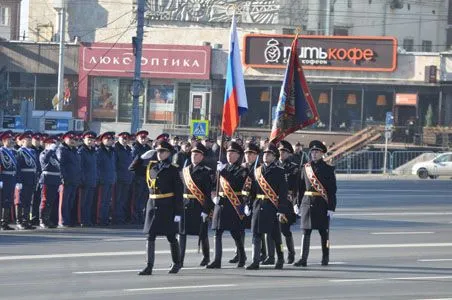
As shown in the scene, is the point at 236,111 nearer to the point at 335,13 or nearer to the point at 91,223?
the point at 91,223

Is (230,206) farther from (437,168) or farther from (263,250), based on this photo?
(437,168)

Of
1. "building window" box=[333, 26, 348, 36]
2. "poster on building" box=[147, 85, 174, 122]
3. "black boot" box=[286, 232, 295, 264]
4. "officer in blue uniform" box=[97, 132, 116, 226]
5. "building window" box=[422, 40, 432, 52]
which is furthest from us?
"building window" box=[422, 40, 432, 52]

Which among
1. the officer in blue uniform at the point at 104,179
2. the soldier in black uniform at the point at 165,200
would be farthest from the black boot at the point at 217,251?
the officer in blue uniform at the point at 104,179

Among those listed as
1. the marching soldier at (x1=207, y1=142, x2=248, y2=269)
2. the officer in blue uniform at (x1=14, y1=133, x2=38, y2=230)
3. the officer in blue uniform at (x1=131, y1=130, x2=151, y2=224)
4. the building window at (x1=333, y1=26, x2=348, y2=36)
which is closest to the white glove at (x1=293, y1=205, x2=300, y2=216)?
the marching soldier at (x1=207, y1=142, x2=248, y2=269)

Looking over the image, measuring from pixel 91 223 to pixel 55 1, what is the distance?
177 ft

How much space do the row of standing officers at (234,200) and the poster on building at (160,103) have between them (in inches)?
2024

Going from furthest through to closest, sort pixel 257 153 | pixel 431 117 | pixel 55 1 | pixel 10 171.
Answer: pixel 55 1, pixel 431 117, pixel 10 171, pixel 257 153

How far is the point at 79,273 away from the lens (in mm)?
17500

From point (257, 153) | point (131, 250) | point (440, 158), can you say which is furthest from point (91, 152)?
point (440, 158)

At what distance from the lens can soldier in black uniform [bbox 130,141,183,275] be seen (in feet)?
57.3

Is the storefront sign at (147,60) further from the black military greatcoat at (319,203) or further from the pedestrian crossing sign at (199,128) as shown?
the black military greatcoat at (319,203)

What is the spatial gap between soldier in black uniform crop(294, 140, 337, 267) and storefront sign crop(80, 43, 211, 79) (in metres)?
50.9

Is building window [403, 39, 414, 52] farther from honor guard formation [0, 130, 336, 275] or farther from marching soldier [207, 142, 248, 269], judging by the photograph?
marching soldier [207, 142, 248, 269]

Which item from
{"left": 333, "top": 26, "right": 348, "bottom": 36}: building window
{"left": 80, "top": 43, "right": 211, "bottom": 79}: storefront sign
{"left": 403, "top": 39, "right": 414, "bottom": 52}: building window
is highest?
{"left": 333, "top": 26, "right": 348, "bottom": 36}: building window
